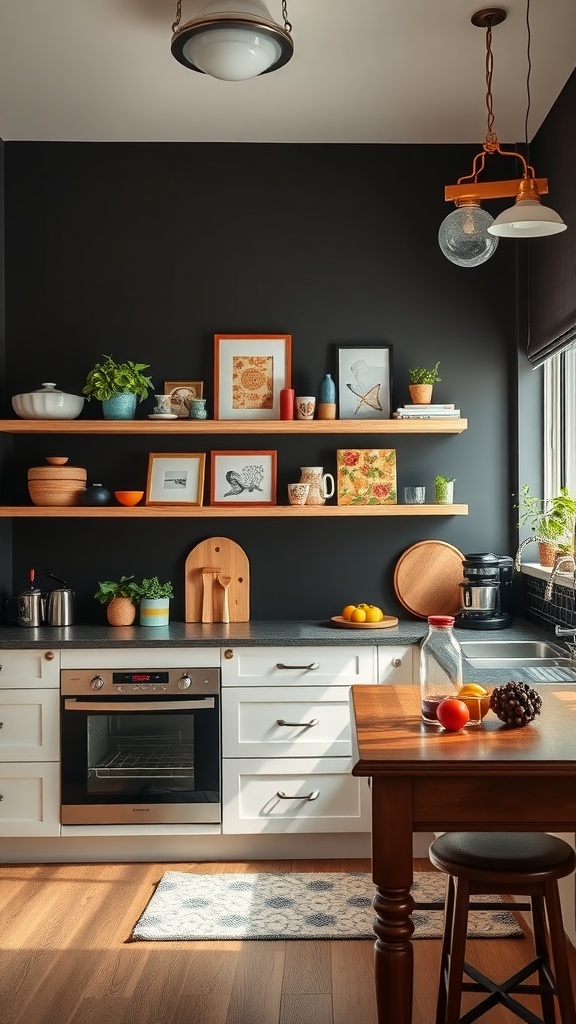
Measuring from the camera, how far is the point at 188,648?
4055 mm

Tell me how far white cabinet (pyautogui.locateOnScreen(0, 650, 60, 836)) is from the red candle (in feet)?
4.70

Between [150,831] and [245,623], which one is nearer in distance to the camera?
[150,831]

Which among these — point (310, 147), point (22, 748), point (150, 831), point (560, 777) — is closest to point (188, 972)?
point (150, 831)

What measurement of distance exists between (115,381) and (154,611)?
1038 millimetres

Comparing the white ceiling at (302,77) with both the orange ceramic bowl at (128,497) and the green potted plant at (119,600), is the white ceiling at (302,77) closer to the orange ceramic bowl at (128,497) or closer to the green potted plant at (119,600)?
the orange ceramic bowl at (128,497)

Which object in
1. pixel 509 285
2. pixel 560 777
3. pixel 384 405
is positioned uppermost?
pixel 509 285

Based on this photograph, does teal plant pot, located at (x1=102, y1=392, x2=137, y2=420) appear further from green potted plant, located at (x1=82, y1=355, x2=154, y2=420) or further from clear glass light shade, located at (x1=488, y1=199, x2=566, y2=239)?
clear glass light shade, located at (x1=488, y1=199, x2=566, y2=239)

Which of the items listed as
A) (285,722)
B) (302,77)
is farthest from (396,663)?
(302,77)

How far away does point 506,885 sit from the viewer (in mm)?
2223

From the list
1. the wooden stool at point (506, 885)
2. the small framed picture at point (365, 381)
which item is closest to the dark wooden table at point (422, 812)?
the wooden stool at point (506, 885)

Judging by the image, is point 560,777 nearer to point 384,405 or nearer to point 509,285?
point 384,405

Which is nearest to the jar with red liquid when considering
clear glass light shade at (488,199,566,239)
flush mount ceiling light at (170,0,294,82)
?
clear glass light shade at (488,199,566,239)

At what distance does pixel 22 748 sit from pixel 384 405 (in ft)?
7.18

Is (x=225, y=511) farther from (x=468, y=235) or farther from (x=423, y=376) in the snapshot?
(x=468, y=235)
